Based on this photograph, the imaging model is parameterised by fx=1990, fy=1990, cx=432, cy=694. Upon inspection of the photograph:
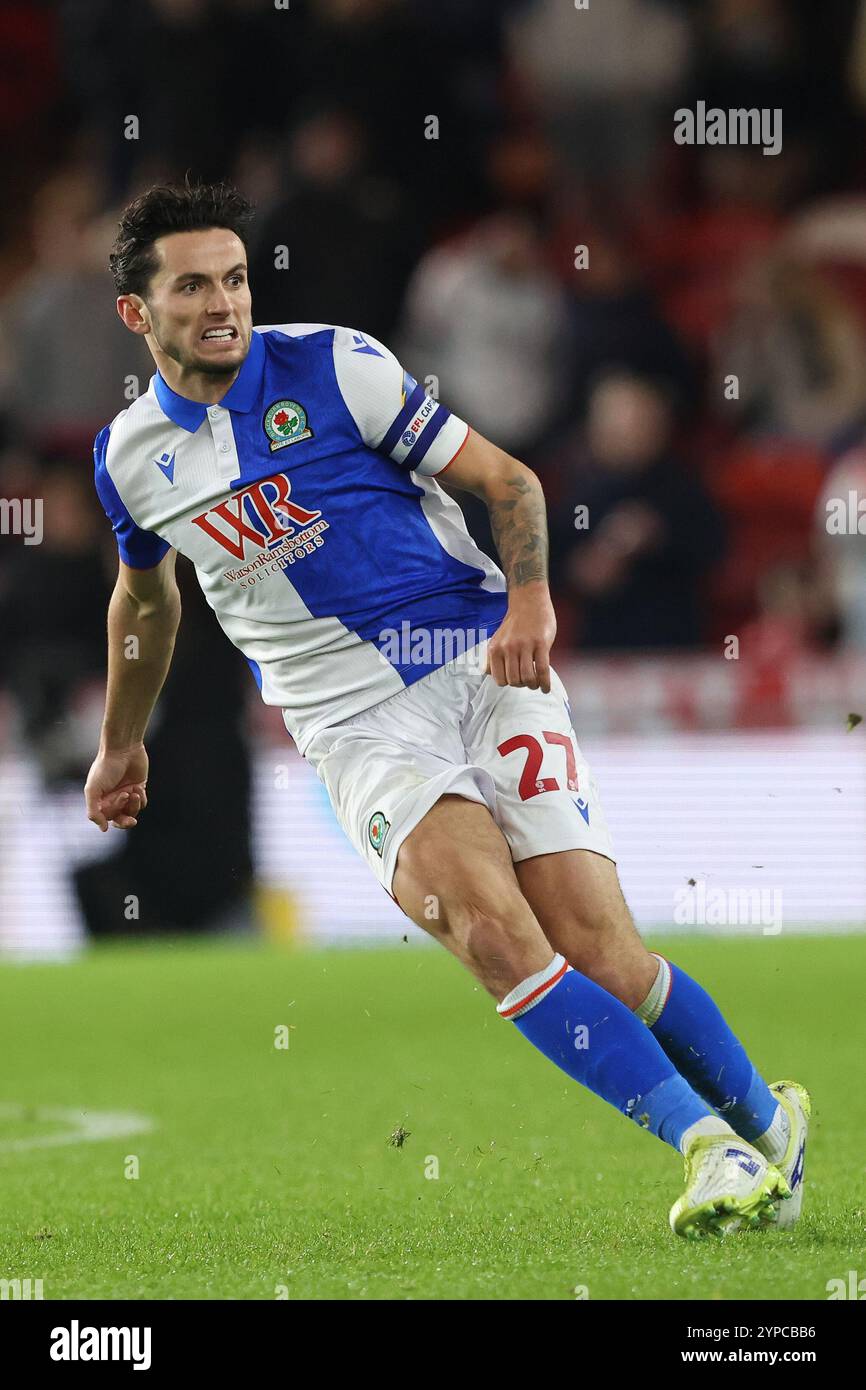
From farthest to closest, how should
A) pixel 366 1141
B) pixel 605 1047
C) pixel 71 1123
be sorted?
pixel 71 1123 → pixel 366 1141 → pixel 605 1047

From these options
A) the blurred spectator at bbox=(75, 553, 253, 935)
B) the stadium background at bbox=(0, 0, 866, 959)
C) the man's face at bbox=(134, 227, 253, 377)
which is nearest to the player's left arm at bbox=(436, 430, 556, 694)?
the man's face at bbox=(134, 227, 253, 377)

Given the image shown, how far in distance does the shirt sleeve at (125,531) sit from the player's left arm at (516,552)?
0.73m

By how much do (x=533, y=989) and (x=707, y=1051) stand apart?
55cm

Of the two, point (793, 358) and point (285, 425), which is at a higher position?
point (793, 358)

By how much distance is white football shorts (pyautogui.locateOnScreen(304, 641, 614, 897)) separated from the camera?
428 centimetres

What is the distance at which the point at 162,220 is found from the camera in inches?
176

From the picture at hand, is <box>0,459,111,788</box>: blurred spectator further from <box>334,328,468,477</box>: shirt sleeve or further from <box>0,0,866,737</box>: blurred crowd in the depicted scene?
<box>334,328,468,477</box>: shirt sleeve

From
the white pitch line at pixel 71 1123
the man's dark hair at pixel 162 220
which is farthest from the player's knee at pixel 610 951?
the white pitch line at pixel 71 1123

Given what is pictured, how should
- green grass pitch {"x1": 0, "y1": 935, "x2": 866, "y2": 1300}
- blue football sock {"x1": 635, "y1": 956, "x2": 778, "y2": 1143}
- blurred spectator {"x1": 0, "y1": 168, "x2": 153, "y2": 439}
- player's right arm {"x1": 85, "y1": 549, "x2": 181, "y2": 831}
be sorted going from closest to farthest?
green grass pitch {"x1": 0, "y1": 935, "x2": 866, "y2": 1300}
blue football sock {"x1": 635, "y1": 956, "x2": 778, "y2": 1143}
player's right arm {"x1": 85, "y1": 549, "x2": 181, "y2": 831}
blurred spectator {"x1": 0, "y1": 168, "x2": 153, "y2": 439}

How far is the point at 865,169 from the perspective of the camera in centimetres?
1412

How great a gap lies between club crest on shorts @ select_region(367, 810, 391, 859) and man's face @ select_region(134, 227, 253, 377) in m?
1.07

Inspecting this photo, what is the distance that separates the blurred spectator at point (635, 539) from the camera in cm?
1110

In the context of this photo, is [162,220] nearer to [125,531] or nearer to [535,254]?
[125,531]

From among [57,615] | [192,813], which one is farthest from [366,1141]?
[57,615]
